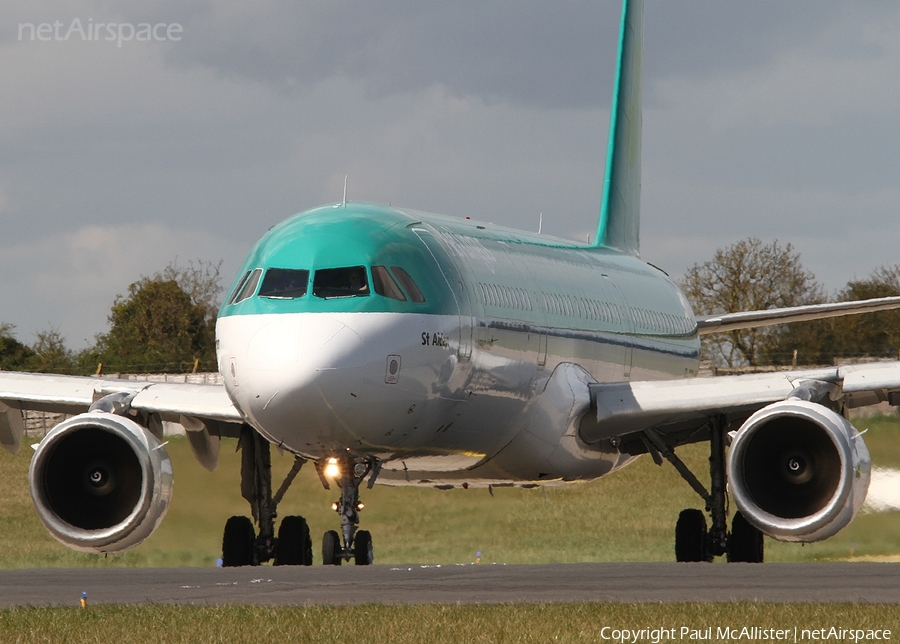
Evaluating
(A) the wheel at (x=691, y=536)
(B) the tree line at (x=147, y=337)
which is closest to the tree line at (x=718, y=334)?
(B) the tree line at (x=147, y=337)

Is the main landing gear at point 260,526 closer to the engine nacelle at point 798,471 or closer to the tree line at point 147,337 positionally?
the engine nacelle at point 798,471

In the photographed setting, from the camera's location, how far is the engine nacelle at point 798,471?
17656mm

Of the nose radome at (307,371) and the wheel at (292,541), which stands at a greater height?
the nose radome at (307,371)

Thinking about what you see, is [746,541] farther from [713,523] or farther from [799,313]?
[799,313]

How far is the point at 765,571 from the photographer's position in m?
16.2

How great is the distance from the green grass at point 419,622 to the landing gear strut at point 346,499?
538cm

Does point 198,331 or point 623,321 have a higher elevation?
point 198,331

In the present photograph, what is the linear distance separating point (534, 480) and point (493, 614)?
36.6 ft

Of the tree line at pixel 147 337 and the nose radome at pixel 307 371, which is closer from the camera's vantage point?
the nose radome at pixel 307 371

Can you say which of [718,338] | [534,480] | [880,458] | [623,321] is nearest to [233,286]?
[534,480]

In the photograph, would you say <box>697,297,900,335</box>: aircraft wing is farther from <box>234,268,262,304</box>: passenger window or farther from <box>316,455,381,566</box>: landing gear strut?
<box>234,268,262,304</box>: passenger window

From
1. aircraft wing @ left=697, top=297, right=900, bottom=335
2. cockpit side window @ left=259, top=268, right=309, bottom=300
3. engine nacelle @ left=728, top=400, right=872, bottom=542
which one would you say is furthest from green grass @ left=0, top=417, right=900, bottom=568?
cockpit side window @ left=259, top=268, right=309, bottom=300

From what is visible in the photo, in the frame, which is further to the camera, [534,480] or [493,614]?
[534,480]

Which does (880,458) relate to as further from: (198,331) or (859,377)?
(198,331)
